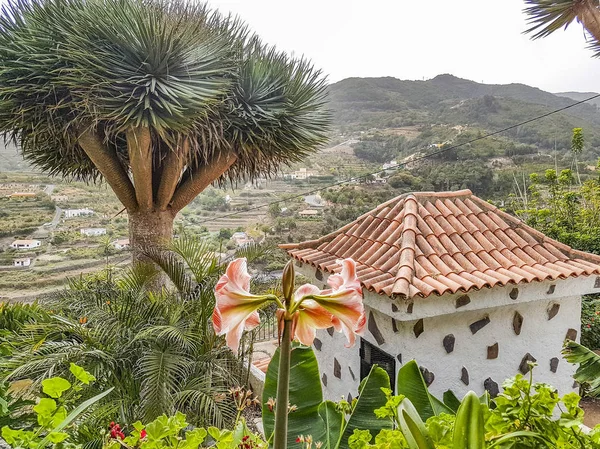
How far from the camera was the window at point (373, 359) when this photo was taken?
8.93 feet

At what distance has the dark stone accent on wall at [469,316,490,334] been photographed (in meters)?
2.79

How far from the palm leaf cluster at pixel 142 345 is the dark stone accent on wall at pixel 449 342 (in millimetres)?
1574

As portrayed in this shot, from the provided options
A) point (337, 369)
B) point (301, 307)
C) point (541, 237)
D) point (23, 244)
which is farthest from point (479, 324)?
point (23, 244)

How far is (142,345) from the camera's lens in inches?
128

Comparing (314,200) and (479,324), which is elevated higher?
(314,200)

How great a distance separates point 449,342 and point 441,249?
669 millimetres

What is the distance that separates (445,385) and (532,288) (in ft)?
2.98

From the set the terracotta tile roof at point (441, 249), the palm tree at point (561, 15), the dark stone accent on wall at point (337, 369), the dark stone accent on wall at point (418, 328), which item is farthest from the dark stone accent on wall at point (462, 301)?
the palm tree at point (561, 15)

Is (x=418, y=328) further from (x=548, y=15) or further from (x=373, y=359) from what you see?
(x=548, y=15)

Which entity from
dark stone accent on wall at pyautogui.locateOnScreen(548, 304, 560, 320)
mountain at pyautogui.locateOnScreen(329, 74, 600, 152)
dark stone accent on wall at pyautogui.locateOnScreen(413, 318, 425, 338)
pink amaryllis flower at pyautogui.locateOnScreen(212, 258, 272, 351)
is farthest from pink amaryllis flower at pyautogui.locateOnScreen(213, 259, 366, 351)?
mountain at pyautogui.locateOnScreen(329, 74, 600, 152)

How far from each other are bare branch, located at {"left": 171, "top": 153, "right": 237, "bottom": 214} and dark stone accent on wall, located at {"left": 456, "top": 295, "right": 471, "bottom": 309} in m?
3.44

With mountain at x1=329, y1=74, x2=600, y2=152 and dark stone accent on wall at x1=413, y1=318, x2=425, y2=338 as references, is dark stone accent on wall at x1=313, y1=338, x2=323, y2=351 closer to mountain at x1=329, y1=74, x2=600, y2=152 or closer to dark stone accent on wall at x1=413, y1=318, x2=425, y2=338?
dark stone accent on wall at x1=413, y1=318, x2=425, y2=338

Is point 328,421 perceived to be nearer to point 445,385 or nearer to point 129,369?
point 445,385

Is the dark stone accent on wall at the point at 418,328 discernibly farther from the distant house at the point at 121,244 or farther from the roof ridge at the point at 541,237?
the distant house at the point at 121,244
